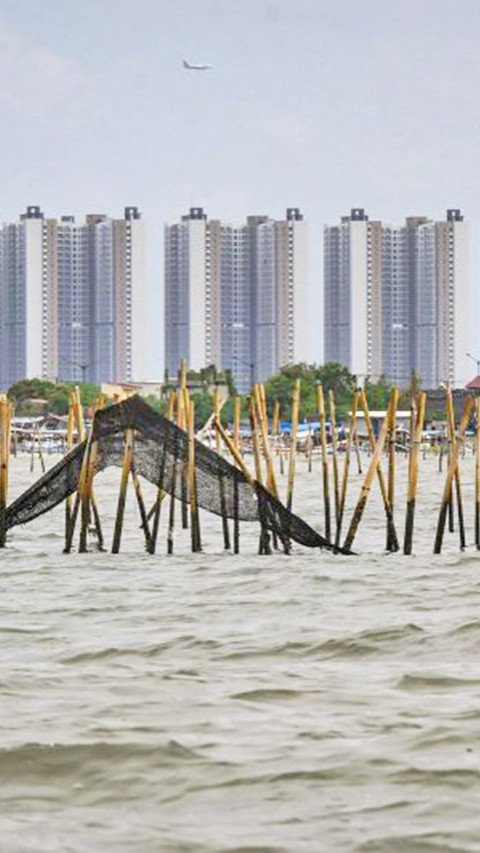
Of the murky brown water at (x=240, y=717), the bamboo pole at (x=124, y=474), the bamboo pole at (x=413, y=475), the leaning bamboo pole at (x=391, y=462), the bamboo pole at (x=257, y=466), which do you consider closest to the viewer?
the murky brown water at (x=240, y=717)

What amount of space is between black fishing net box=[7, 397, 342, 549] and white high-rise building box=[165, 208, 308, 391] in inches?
4285

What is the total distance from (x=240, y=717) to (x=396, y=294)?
12199cm

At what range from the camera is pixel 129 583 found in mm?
13852

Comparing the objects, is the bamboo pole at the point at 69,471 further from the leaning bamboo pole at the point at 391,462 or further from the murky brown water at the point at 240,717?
the leaning bamboo pole at the point at 391,462

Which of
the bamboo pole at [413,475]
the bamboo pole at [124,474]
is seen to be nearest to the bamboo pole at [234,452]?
the bamboo pole at [124,474]

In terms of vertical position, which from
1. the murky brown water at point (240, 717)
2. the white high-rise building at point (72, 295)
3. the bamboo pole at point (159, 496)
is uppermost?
the white high-rise building at point (72, 295)

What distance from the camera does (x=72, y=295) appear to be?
129m

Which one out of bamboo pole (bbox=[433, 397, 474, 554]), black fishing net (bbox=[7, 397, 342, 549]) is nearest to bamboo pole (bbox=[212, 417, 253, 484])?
black fishing net (bbox=[7, 397, 342, 549])

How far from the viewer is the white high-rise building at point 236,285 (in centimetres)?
12506

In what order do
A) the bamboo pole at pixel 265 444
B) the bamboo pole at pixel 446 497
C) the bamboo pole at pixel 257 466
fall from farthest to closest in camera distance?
the bamboo pole at pixel 265 444 → the bamboo pole at pixel 257 466 → the bamboo pole at pixel 446 497

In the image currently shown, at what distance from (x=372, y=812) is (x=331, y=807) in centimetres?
16

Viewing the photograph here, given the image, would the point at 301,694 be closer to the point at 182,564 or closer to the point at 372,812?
the point at 372,812

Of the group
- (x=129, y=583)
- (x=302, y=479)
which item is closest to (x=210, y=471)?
(x=129, y=583)

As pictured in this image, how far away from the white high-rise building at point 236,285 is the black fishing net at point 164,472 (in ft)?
357
